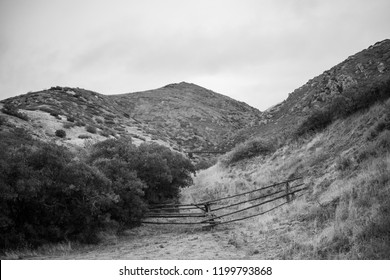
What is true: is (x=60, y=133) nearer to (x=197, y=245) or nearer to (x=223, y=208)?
(x=223, y=208)

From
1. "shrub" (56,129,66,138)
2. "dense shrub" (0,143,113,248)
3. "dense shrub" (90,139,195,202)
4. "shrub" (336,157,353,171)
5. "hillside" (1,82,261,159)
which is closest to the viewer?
"dense shrub" (0,143,113,248)

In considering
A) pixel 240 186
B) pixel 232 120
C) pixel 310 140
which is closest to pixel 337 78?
pixel 310 140

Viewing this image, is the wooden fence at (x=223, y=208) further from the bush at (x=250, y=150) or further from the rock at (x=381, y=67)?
the rock at (x=381, y=67)

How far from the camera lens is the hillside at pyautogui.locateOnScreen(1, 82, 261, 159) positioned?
88.1 ft

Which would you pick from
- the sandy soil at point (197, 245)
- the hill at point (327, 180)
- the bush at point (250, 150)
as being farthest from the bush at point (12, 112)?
the sandy soil at point (197, 245)

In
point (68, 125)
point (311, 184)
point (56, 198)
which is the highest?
point (68, 125)

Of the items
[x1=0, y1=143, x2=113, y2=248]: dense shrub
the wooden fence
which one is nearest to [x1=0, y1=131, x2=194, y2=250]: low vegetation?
[x1=0, y1=143, x2=113, y2=248]: dense shrub

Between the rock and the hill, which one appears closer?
the hill

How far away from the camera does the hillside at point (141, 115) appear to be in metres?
26.9

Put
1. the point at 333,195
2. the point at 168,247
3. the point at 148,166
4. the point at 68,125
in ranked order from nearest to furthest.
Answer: the point at 333,195
the point at 168,247
the point at 148,166
the point at 68,125

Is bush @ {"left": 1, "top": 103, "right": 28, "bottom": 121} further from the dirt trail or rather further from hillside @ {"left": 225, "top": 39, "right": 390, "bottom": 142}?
hillside @ {"left": 225, "top": 39, "right": 390, "bottom": 142}

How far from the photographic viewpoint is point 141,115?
180 ft

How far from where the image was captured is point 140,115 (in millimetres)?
54719

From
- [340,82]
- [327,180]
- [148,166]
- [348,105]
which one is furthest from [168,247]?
[340,82]
